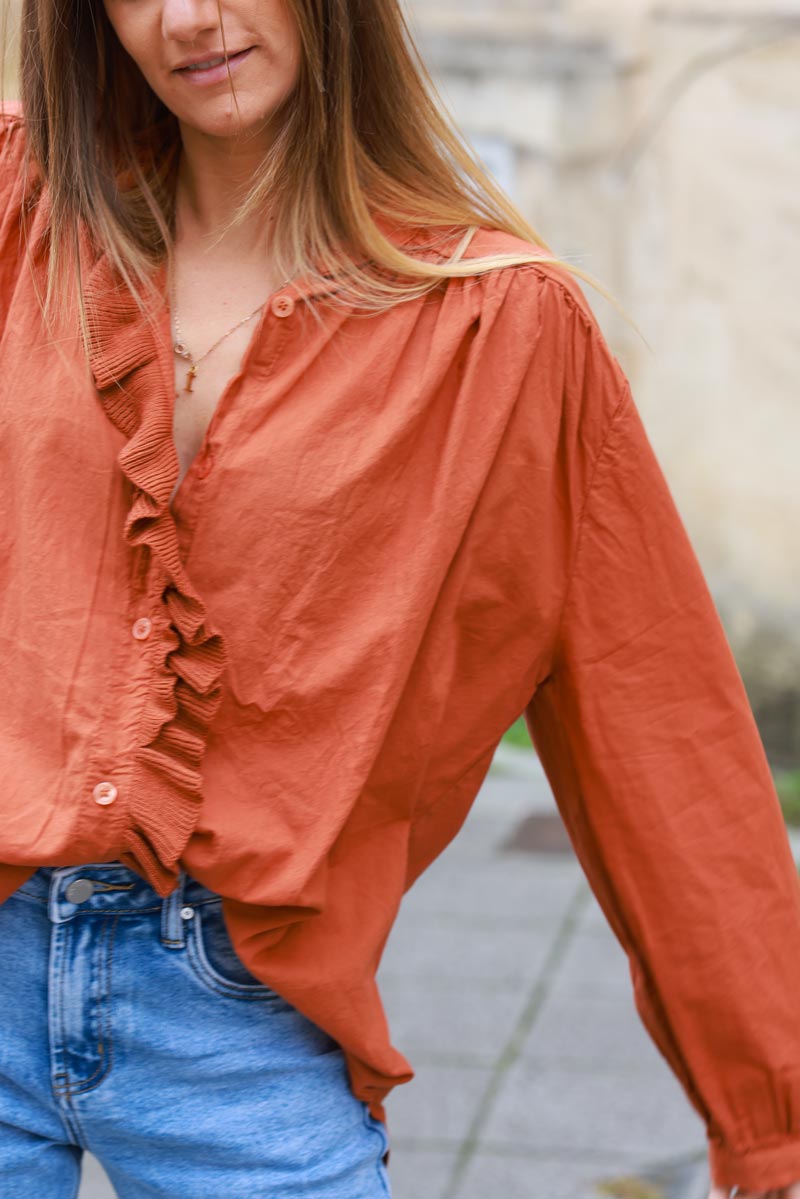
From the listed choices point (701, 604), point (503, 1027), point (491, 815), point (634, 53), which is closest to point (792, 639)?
point (491, 815)

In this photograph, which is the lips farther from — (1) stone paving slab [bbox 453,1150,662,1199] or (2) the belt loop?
(1) stone paving slab [bbox 453,1150,662,1199]

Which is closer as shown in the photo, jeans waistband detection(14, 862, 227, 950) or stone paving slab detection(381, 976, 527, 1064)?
jeans waistband detection(14, 862, 227, 950)

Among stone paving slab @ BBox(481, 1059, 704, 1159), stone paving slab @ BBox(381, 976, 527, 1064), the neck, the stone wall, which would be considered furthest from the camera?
the stone wall

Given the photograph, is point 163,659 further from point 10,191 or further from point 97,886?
point 10,191

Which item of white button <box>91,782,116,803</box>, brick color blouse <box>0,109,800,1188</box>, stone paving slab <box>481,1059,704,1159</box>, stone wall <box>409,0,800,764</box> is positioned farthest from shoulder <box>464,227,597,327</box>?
stone wall <box>409,0,800,764</box>

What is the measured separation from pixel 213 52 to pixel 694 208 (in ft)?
15.7

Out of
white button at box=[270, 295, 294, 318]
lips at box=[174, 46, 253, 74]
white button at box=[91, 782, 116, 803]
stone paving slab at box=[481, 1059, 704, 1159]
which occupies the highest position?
lips at box=[174, 46, 253, 74]

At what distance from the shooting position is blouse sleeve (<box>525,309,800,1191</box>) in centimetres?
164

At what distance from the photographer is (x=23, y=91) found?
1.75 meters

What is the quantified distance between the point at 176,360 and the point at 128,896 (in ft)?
1.65

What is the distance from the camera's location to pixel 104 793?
1.47 m

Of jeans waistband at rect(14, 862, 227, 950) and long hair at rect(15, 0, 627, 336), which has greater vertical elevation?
long hair at rect(15, 0, 627, 336)

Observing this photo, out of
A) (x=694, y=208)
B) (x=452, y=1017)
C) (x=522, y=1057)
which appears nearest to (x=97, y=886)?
(x=522, y=1057)

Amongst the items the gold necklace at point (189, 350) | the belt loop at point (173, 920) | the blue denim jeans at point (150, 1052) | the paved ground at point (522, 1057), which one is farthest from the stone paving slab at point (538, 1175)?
the gold necklace at point (189, 350)
